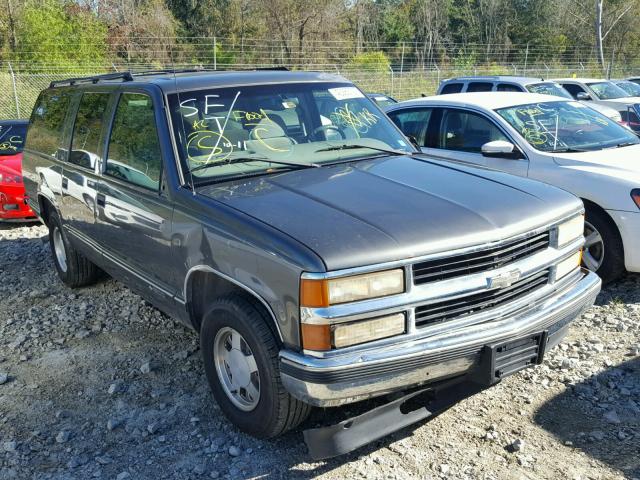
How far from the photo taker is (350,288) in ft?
9.29

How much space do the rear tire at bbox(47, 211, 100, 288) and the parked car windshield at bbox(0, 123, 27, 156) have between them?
3.11 metres

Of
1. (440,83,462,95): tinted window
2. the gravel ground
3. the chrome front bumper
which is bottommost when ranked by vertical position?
the gravel ground

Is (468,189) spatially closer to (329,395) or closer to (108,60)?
(329,395)

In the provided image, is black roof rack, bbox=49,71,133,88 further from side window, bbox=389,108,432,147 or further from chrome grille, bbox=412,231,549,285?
side window, bbox=389,108,432,147

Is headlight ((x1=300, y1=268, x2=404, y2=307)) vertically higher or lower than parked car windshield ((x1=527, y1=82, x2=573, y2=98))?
lower

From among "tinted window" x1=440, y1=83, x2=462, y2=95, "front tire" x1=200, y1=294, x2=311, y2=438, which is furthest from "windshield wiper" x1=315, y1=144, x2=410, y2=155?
"tinted window" x1=440, y1=83, x2=462, y2=95

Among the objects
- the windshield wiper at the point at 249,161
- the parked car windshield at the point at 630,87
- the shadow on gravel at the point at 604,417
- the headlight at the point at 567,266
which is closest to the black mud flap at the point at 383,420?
the shadow on gravel at the point at 604,417

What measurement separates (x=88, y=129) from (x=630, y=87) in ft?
50.0

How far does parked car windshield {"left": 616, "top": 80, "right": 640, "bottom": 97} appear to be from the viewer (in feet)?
52.4

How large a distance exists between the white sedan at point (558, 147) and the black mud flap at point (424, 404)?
2376 millimetres

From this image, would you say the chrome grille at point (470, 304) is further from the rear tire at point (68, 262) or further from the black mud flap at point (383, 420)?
the rear tire at point (68, 262)

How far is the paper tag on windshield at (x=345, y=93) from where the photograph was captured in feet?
15.2

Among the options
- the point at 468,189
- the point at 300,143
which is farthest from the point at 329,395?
the point at 300,143

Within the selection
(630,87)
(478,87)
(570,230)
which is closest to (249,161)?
(570,230)
